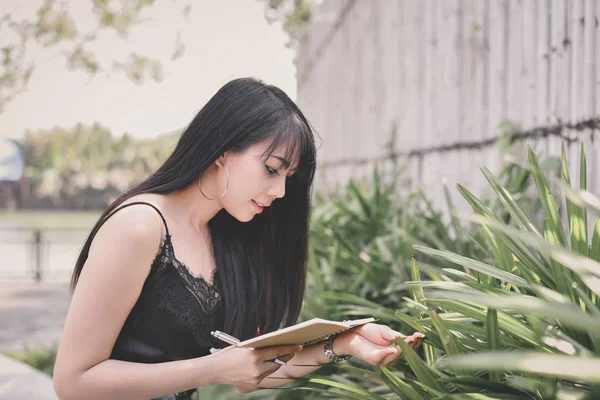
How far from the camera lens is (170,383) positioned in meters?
1.72

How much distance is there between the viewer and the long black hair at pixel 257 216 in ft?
6.17

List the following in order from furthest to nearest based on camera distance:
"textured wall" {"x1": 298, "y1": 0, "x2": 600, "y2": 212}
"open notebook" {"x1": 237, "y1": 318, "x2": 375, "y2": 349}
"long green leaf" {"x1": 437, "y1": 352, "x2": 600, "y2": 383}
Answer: "textured wall" {"x1": 298, "y1": 0, "x2": 600, "y2": 212} → "open notebook" {"x1": 237, "y1": 318, "x2": 375, "y2": 349} → "long green leaf" {"x1": 437, "y1": 352, "x2": 600, "y2": 383}

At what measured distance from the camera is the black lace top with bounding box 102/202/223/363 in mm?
1818

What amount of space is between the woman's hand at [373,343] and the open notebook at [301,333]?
0.07 metres

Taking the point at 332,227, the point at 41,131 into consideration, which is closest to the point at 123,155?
the point at 41,131

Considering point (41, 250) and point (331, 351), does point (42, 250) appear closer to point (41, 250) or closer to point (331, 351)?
point (41, 250)

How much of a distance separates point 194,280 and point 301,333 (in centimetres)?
41

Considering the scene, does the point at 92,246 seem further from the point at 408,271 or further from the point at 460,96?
the point at 460,96

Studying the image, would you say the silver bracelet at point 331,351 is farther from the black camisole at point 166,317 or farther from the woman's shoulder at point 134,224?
the woman's shoulder at point 134,224

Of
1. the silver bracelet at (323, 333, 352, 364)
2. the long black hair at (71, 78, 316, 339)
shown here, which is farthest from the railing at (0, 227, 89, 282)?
the silver bracelet at (323, 333, 352, 364)

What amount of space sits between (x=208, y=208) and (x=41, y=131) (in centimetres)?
2508

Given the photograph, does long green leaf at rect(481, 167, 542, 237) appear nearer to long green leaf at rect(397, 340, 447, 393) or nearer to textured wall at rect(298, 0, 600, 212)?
long green leaf at rect(397, 340, 447, 393)

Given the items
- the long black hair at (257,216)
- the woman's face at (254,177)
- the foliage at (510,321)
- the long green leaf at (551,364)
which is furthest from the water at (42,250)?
the long green leaf at (551,364)

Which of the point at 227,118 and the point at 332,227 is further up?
the point at 227,118
